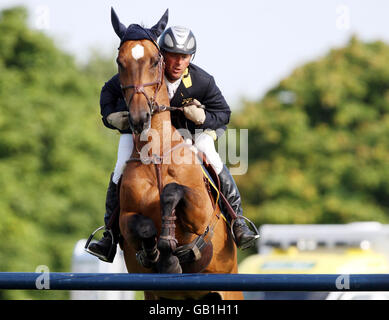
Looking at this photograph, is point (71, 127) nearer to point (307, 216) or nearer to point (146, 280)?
point (307, 216)

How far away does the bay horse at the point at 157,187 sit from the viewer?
5270 millimetres

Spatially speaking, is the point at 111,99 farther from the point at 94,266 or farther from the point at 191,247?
the point at 94,266

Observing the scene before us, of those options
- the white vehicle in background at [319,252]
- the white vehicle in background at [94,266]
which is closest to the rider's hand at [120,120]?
the white vehicle in background at [319,252]

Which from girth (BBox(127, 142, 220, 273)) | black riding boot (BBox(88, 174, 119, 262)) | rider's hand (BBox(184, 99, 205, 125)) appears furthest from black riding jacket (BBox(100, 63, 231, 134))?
black riding boot (BBox(88, 174, 119, 262))

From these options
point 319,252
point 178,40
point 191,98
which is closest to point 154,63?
point 178,40

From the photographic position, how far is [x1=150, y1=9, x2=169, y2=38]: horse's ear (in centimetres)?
570

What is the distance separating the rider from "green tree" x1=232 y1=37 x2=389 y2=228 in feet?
74.0

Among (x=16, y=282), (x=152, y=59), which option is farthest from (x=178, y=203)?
(x=16, y=282)

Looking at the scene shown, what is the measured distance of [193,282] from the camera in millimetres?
4219

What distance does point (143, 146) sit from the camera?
18.5 ft

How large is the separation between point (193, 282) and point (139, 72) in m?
1.75

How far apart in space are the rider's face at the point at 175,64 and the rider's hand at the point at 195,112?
269 millimetres

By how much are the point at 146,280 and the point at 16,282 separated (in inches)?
30.4

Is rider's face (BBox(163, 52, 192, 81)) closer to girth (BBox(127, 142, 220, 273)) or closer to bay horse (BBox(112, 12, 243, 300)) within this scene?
bay horse (BBox(112, 12, 243, 300))
